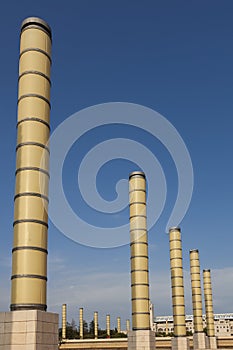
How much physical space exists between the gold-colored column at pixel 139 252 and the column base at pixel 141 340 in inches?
10.3

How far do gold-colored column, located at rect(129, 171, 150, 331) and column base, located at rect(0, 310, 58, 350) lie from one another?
11046mm

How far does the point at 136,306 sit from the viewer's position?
2233 centimetres

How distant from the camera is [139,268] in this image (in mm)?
22938

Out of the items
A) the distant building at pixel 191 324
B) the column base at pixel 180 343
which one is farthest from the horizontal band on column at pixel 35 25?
the distant building at pixel 191 324

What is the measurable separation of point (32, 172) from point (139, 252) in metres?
11.5

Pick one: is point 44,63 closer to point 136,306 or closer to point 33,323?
point 33,323

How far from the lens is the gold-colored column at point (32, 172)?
12034 millimetres

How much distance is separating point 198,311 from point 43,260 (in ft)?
79.2

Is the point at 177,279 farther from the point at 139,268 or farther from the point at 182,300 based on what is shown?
the point at 139,268

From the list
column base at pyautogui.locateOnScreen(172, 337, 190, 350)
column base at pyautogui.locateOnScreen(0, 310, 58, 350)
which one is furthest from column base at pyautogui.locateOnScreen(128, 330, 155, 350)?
column base at pyautogui.locateOnScreen(0, 310, 58, 350)

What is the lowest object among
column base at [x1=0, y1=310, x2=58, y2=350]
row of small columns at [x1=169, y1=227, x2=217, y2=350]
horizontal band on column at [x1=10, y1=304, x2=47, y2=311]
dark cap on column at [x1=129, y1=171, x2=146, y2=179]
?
column base at [x1=0, y1=310, x2=58, y2=350]

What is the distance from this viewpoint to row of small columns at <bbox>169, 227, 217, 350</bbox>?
2859 centimetres

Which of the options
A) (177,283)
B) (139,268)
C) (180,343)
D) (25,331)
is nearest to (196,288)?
(177,283)

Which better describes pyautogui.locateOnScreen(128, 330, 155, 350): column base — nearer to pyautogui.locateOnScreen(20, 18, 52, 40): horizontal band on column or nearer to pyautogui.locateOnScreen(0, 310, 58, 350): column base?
pyautogui.locateOnScreen(0, 310, 58, 350): column base
